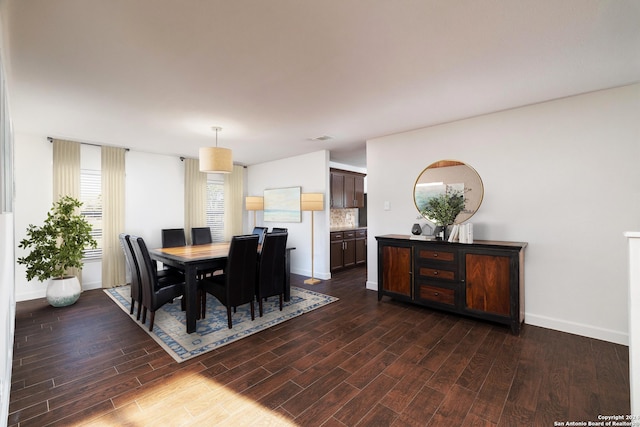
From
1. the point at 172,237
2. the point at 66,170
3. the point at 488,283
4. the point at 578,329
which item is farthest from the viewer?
the point at 172,237

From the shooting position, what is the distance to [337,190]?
6.02 metres

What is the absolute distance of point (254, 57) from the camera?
219cm

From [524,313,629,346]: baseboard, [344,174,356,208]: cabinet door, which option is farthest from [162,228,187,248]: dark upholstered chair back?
[524,313,629,346]: baseboard

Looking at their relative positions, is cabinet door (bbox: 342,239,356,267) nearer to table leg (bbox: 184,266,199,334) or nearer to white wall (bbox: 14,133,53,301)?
table leg (bbox: 184,266,199,334)

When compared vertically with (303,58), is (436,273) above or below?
below

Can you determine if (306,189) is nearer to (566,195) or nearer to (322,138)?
(322,138)

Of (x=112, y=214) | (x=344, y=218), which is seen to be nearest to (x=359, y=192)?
(x=344, y=218)

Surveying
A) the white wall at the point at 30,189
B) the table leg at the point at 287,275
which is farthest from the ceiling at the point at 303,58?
the table leg at the point at 287,275

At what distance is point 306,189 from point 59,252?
394 centimetres

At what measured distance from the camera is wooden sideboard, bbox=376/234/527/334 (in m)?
2.92

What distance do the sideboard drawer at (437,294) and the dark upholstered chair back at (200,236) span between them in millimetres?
4158

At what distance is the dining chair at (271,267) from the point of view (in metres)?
3.43

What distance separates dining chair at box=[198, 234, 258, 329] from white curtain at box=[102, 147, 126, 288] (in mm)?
2637

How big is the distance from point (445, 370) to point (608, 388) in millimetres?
1086
